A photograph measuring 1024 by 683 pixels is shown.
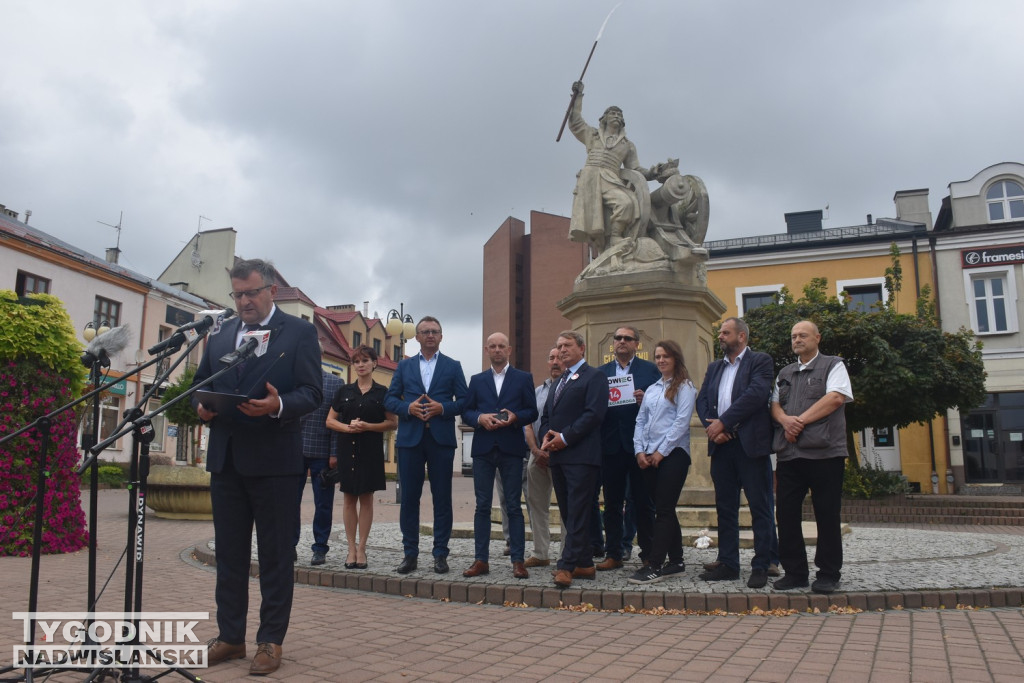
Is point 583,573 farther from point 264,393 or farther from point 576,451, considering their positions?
point 264,393

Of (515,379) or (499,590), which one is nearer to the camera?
(499,590)

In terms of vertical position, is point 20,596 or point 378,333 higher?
point 378,333

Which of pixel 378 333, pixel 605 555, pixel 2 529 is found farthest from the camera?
pixel 378 333

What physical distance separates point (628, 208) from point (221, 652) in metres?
7.94

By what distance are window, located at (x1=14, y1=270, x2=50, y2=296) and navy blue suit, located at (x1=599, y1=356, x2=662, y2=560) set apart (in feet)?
93.4

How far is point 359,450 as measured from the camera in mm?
7195

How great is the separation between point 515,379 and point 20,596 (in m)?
4.15

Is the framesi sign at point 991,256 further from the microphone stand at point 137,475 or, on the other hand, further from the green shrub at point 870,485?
the microphone stand at point 137,475

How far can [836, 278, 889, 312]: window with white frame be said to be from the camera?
31.1m

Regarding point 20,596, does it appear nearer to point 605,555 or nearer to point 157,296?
point 605,555

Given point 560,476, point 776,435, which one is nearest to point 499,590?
point 560,476

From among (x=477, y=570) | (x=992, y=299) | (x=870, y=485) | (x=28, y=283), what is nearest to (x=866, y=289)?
(x=992, y=299)

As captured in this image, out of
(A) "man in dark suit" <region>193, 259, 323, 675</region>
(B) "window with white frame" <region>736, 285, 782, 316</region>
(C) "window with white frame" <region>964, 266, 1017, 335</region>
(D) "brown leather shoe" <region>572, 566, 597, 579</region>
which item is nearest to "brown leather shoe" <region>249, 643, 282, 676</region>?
(A) "man in dark suit" <region>193, 259, 323, 675</region>

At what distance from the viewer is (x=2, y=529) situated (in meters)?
8.45
